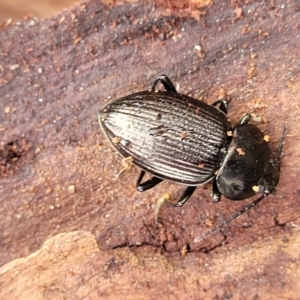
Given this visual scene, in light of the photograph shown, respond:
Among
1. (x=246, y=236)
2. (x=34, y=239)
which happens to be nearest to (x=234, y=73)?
(x=246, y=236)

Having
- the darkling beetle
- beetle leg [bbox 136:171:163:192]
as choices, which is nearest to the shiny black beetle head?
the darkling beetle

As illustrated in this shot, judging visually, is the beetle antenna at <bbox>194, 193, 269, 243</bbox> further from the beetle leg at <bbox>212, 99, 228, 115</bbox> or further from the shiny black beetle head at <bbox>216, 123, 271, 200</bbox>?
the beetle leg at <bbox>212, 99, 228, 115</bbox>

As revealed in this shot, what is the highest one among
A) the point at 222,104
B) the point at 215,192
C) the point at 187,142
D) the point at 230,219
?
the point at 222,104

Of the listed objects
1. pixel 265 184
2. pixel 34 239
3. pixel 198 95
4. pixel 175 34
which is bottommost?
pixel 265 184

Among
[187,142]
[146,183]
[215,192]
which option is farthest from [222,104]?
[146,183]

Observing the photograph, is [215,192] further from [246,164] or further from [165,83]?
[165,83]

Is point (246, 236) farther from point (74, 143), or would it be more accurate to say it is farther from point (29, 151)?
point (29, 151)
